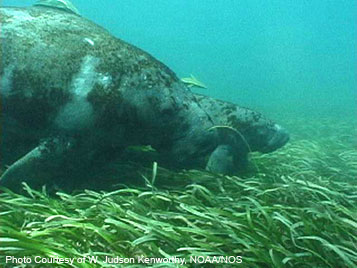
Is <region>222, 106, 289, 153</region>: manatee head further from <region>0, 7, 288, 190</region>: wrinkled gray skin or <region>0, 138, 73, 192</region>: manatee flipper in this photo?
<region>0, 138, 73, 192</region>: manatee flipper

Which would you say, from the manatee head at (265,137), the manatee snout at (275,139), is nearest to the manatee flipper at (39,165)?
the manatee head at (265,137)

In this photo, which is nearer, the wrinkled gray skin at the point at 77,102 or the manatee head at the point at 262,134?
the wrinkled gray skin at the point at 77,102

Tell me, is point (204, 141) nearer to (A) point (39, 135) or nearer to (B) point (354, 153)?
(A) point (39, 135)

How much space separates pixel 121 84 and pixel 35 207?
137 centimetres

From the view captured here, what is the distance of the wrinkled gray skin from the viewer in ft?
12.8

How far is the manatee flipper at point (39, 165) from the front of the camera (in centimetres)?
380

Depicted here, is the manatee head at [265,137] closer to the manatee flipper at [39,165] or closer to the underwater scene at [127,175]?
the underwater scene at [127,175]

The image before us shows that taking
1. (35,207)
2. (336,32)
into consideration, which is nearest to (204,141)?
(35,207)

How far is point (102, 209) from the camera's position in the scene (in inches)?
131

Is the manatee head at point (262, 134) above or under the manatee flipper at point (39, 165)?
above

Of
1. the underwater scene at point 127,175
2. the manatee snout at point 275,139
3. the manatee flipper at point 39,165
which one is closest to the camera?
the underwater scene at point 127,175

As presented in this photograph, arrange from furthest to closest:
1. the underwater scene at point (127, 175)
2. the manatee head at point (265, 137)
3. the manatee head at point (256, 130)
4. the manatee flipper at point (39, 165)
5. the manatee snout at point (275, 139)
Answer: the manatee snout at point (275, 139) → the manatee head at point (265, 137) → the manatee head at point (256, 130) → the manatee flipper at point (39, 165) → the underwater scene at point (127, 175)

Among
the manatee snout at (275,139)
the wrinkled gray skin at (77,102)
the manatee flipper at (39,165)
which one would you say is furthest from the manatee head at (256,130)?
the manatee flipper at (39,165)

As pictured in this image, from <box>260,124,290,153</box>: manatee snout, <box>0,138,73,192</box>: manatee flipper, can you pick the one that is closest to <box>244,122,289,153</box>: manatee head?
<box>260,124,290,153</box>: manatee snout
